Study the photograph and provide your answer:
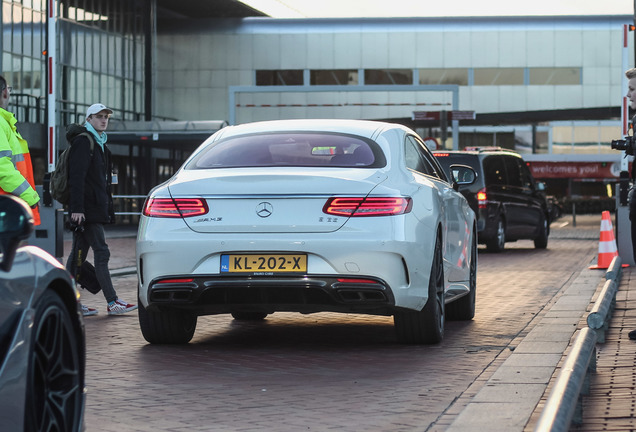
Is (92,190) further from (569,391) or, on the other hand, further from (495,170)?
(495,170)

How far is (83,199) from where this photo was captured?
10.6m

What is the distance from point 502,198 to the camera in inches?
874

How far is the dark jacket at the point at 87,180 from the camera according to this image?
10523 millimetres

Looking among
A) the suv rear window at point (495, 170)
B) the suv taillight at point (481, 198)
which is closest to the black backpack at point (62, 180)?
the suv taillight at point (481, 198)

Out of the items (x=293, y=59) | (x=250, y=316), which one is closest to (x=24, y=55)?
(x=293, y=59)

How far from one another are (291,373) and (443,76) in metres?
49.9

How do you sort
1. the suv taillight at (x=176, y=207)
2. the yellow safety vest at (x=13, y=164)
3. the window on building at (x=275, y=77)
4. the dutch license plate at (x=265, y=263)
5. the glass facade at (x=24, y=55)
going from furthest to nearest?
the window on building at (x=275, y=77)
the glass facade at (x=24, y=55)
the yellow safety vest at (x=13, y=164)
the suv taillight at (x=176, y=207)
the dutch license plate at (x=265, y=263)

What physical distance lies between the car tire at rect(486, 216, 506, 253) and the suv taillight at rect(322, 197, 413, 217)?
14.1m

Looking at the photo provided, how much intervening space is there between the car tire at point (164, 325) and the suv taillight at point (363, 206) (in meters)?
1.38

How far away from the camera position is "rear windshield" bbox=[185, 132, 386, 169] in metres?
8.33

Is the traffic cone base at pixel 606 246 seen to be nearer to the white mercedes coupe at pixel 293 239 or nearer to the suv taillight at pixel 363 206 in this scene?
the white mercedes coupe at pixel 293 239

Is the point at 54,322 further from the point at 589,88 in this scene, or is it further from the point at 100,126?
the point at 589,88

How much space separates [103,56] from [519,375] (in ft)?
138

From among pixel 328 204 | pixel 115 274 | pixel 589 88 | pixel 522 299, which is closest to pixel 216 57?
pixel 589 88
